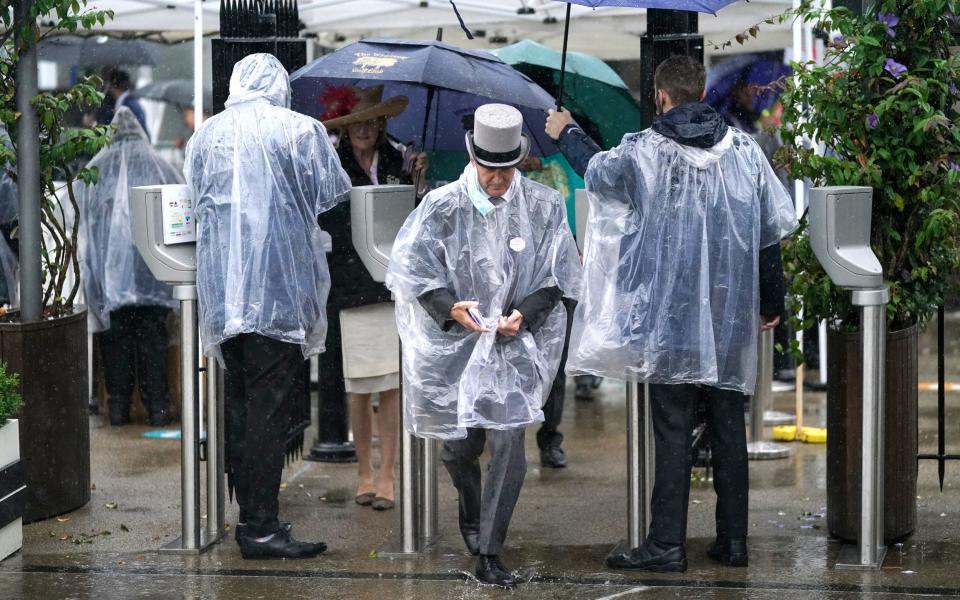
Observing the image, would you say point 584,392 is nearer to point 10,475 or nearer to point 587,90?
point 587,90

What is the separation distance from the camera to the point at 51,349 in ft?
19.8

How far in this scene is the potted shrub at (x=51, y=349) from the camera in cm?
595

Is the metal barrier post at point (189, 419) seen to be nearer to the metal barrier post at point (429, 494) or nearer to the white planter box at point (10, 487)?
the white planter box at point (10, 487)

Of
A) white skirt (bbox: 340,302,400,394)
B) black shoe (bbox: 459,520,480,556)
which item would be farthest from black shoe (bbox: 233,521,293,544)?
white skirt (bbox: 340,302,400,394)

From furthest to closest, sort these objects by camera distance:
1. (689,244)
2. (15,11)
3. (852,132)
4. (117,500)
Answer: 1. (117,500)
2. (15,11)
3. (852,132)
4. (689,244)

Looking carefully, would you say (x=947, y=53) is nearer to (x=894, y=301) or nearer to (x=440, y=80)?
(x=894, y=301)

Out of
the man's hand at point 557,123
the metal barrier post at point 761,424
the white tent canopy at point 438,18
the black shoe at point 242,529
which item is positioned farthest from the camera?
the white tent canopy at point 438,18

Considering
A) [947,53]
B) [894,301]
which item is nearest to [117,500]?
[894,301]

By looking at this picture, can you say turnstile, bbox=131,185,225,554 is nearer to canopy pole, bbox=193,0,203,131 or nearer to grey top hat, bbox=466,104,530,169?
grey top hat, bbox=466,104,530,169

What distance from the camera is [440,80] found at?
6.07m

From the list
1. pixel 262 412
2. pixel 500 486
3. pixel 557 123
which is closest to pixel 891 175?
pixel 557 123

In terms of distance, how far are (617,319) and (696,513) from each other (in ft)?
4.25

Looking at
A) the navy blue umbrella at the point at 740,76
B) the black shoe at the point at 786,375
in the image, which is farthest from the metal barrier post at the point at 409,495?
the navy blue umbrella at the point at 740,76

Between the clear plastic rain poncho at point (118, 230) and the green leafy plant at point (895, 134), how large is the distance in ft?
12.5
